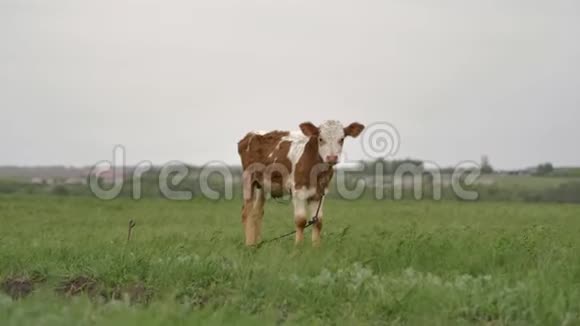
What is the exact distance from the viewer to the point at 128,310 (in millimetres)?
6473

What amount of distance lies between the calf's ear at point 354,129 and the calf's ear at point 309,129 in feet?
1.88

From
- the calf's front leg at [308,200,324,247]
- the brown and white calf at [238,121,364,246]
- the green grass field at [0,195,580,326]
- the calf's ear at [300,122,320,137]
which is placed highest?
the calf's ear at [300,122,320,137]

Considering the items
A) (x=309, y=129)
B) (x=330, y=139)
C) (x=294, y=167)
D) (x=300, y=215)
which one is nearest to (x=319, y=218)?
(x=300, y=215)

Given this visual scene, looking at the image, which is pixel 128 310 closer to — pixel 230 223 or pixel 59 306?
pixel 59 306

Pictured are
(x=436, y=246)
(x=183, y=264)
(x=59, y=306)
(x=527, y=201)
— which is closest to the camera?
(x=59, y=306)

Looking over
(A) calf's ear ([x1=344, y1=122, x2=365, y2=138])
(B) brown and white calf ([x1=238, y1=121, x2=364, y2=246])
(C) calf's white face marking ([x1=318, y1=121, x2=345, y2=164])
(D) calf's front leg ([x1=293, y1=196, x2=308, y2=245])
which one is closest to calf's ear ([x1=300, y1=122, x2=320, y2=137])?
(B) brown and white calf ([x1=238, y1=121, x2=364, y2=246])

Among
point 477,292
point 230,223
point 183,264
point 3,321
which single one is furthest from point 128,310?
point 230,223

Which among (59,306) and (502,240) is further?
(502,240)

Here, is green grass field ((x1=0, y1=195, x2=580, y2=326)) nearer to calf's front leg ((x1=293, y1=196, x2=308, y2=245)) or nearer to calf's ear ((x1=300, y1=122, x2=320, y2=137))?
calf's front leg ((x1=293, y1=196, x2=308, y2=245))

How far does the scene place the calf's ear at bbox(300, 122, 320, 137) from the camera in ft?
42.4

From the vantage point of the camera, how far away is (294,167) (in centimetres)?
1330

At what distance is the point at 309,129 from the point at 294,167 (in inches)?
27.9

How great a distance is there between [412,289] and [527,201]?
126ft

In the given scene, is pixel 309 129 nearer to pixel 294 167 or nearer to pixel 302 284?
pixel 294 167
